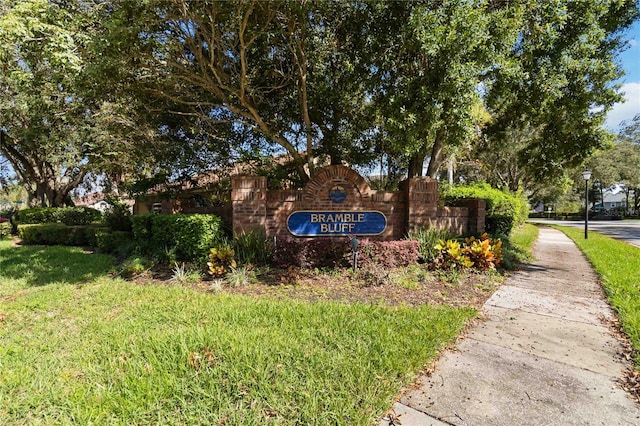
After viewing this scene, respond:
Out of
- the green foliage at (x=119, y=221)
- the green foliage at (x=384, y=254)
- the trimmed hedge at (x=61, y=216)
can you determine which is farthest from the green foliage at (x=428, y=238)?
the trimmed hedge at (x=61, y=216)

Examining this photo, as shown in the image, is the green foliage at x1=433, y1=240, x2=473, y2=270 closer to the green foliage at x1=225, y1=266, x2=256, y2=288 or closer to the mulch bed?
the mulch bed

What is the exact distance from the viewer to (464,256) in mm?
6535

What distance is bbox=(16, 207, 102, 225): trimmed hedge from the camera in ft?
46.8

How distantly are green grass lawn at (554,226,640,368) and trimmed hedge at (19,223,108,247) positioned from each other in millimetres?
12548

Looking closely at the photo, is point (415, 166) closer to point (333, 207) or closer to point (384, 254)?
point (333, 207)

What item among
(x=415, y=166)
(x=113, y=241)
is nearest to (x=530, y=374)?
(x=415, y=166)

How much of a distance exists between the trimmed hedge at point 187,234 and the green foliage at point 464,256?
458 centimetres

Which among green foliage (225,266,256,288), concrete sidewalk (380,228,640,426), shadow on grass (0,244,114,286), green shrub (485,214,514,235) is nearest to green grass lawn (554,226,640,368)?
concrete sidewalk (380,228,640,426)

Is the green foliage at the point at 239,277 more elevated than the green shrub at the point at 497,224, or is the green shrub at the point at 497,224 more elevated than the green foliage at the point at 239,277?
the green shrub at the point at 497,224

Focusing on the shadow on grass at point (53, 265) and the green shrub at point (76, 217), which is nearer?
the shadow on grass at point (53, 265)

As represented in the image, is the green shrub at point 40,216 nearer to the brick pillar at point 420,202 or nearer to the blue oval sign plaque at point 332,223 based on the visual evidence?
the blue oval sign plaque at point 332,223

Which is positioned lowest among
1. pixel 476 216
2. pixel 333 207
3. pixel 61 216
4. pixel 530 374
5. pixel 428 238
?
pixel 530 374

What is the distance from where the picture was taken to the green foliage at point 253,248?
6.59m

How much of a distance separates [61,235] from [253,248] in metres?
8.96
